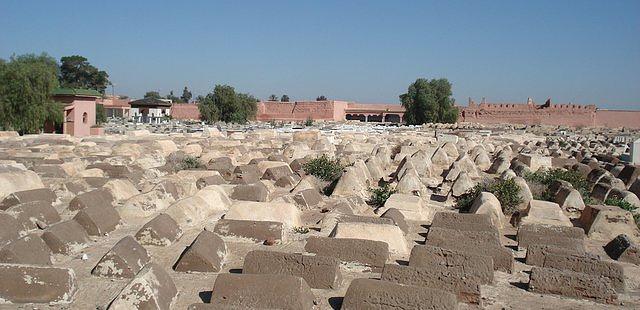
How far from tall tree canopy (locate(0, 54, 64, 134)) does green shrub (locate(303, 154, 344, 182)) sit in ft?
54.3

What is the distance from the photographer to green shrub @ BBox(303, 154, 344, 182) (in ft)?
42.0

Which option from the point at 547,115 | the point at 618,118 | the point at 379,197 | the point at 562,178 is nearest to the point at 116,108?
the point at 547,115

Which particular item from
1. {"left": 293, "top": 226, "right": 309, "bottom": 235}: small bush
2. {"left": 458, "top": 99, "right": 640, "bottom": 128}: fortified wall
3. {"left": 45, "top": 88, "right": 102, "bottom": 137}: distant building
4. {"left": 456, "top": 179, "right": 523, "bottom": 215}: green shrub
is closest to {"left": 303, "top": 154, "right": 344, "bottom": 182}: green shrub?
{"left": 456, "top": 179, "right": 523, "bottom": 215}: green shrub

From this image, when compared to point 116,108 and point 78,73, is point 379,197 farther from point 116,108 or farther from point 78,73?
point 78,73

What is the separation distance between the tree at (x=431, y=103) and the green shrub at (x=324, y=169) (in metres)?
36.6

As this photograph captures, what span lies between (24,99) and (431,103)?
32841mm

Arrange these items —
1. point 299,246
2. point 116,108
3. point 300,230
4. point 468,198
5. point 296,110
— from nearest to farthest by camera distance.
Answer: point 299,246 → point 300,230 → point 468,198 → point 116,108 → point 296,110

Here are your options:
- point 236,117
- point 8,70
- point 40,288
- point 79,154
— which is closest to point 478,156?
point 79,154

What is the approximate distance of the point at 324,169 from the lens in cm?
1303

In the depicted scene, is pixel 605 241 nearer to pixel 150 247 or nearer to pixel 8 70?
pixel 150 247

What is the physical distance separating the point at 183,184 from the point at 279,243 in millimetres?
3718

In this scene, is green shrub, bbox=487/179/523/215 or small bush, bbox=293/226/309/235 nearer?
small bush, bbox=293/226/309/235

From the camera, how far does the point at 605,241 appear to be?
7.88 metres

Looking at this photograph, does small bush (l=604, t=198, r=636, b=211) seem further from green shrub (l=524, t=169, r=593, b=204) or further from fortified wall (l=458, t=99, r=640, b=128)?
fortified wall (l=458, t=99, r=640, b=128)
